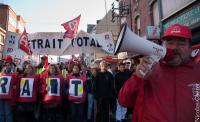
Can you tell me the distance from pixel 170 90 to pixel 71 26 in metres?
9.68

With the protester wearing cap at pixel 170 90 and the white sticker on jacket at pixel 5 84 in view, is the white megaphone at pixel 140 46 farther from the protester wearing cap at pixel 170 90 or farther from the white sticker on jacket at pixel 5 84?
the white sticker on jacket at pixel 5 84

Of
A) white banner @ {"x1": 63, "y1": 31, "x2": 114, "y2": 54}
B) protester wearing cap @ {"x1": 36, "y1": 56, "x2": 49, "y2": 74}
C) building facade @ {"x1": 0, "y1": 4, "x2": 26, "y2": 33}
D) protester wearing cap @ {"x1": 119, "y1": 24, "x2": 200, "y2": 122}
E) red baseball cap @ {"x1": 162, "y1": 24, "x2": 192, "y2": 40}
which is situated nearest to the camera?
protester wearing cap @ {"x1": 119, "y1": 24, "x2": 200, "y2": 122}

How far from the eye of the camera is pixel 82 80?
833cm

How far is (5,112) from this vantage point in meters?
7.94

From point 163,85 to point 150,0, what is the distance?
15364 mm

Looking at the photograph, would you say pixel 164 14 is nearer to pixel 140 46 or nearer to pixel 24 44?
pixel 24 44

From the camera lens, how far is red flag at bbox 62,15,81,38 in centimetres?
1156

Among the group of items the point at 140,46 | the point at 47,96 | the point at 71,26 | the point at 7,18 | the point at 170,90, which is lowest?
the point at 47,96

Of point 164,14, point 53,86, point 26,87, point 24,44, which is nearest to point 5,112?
point 26,87

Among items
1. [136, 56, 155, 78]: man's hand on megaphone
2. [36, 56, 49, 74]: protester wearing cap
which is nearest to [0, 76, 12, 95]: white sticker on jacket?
[36, 56, 49, 74]: protester wearing cap

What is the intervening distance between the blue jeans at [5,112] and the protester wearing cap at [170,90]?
5958mm

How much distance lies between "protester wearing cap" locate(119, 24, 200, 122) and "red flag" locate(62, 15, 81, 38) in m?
8.94

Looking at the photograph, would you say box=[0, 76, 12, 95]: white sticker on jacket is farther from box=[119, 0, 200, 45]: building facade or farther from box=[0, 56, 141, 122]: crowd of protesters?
box=[119, 0, 200, 45]: building facade

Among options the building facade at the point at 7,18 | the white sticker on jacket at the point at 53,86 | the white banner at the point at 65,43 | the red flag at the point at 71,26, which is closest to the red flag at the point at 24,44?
the white banner at the point at 65,43
